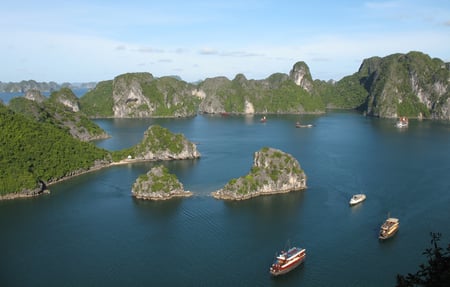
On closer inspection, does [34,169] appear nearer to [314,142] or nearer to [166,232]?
[166,232]

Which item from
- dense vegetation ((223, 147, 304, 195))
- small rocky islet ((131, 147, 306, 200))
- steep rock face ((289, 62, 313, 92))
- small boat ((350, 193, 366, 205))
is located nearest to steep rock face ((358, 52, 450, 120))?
steep rock face ((289, 62, 313, 92))

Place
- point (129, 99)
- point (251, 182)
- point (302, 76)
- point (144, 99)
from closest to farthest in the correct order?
point (251, 182) → point (129, 99) → point (144, 99) → point (302, 76)

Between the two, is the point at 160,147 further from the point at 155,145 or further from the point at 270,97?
the point at 270,97

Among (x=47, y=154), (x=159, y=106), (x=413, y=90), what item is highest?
(x=413, y=90)

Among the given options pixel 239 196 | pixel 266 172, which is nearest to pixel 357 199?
pixel 266 172

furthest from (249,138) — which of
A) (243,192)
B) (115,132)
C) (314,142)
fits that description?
(243,192)
